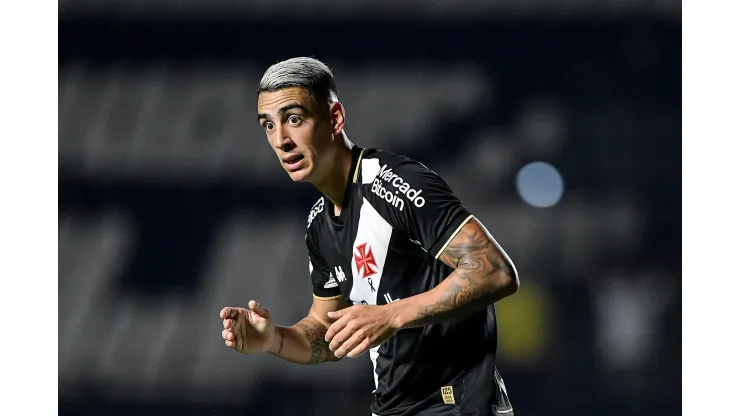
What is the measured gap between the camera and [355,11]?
18.3ft

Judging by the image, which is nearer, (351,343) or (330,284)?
(351,343)

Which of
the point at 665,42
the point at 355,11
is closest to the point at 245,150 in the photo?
the point at 355,11

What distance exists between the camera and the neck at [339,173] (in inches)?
121

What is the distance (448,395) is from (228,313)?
0.85 m

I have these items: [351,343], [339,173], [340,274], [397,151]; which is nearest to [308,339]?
[340,274]

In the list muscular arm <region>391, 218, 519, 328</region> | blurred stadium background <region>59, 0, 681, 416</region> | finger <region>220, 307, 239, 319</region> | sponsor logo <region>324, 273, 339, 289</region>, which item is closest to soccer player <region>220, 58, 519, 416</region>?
finger <region>220, 307, 239, 319</region>

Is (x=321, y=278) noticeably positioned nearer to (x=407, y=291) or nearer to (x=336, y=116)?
(x=407, y=291)

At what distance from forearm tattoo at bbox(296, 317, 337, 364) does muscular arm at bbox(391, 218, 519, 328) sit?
3.00 feet

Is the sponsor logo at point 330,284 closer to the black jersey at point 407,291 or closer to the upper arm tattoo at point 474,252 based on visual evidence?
the black jersey at point 407,291

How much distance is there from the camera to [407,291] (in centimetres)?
299

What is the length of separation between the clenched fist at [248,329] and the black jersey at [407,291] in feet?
1.25

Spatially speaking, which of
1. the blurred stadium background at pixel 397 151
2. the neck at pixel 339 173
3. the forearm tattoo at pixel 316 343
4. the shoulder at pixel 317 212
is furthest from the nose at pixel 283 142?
the blurred stadium background at pixel 397 151

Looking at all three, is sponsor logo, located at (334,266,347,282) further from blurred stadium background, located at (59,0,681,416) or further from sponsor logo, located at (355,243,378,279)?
blurred stadium background, located at (59,0,681,416)

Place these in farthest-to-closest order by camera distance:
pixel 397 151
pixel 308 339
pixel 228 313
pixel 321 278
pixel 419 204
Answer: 1. pixel 397 151
2. pixel 321 278
3. pixel 308 339
4. pixel 228 313
5. pixel 419 204
